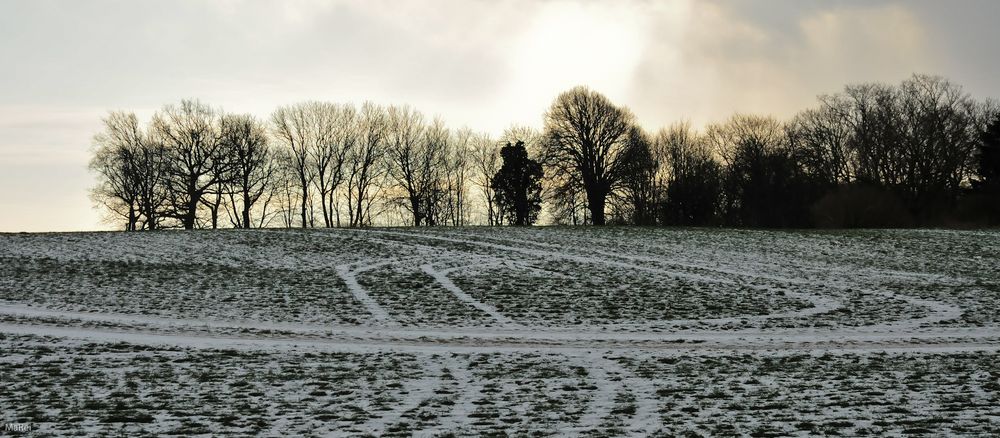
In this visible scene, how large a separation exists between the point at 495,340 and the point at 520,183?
5495cm

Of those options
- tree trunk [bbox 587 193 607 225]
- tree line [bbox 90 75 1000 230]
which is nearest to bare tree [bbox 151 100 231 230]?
tree line [bbox 90 75 1000 230]

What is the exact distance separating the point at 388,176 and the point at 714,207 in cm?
3447

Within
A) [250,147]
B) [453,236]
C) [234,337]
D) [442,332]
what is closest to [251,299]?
[234,337]

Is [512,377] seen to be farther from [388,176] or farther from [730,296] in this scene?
[388,176]

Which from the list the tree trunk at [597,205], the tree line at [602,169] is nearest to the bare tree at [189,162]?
the tree line at [602,169]

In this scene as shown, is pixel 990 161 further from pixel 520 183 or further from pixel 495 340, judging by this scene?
pixel 495 340

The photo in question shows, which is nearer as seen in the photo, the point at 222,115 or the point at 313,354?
the point at 313,354

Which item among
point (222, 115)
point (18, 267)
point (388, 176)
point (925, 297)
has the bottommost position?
point (925, 297)

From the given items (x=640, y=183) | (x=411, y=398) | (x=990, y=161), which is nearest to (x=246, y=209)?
(x=640, y=183)

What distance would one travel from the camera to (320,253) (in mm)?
31344

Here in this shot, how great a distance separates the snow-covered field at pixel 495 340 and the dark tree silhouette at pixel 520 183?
3613 centimetres

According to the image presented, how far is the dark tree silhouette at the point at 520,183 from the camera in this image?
69.2 metres

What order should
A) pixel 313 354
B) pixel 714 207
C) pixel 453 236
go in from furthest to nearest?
pixel 714 207 < pixel 453 236 < pixel 313 354

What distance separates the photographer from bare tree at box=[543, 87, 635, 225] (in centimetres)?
6134
